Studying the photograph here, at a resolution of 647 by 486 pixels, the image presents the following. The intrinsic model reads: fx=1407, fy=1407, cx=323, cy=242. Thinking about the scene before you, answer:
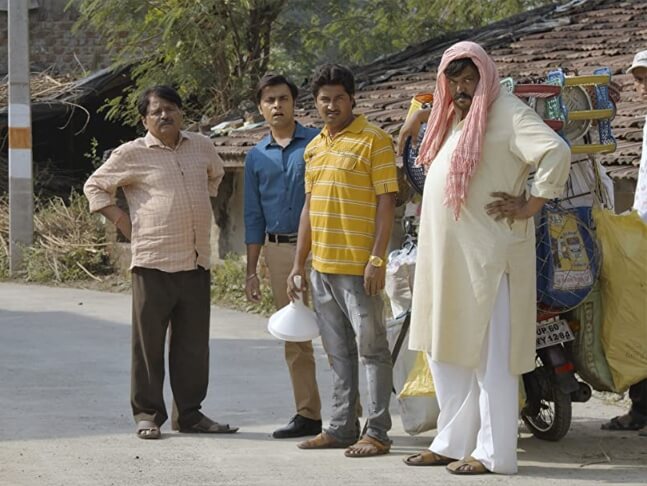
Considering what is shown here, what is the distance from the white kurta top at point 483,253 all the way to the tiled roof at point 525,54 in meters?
5.57

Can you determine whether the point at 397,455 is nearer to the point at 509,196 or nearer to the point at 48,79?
the point at 509,196

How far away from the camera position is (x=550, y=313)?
6.57 metres

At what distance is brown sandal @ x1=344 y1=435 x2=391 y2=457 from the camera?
21.4 ft

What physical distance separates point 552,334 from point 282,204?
4.95 feet

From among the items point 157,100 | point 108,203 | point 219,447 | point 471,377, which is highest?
point 157,100

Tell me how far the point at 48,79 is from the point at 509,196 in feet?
50.7

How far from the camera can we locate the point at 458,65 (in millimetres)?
5980

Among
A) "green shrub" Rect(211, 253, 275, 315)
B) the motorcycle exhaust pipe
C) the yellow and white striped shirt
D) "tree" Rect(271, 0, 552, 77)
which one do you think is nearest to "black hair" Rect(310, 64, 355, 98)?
the yellow and white striped shirt

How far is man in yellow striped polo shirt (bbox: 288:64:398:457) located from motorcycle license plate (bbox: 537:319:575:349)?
728mm

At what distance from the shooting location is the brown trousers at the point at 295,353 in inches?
280

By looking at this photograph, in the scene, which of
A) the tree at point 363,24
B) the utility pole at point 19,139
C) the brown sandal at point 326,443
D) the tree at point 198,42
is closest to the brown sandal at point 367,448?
the brown sandal at point 326,443

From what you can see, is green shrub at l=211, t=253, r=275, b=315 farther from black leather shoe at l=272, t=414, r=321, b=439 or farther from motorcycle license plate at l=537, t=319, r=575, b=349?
motorcycle license plate at l=537, t=319, r=575, b=349

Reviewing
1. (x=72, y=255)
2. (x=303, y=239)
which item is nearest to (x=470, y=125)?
(x=303, y=239)

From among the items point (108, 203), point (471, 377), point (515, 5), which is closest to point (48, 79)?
point (515, 5)
